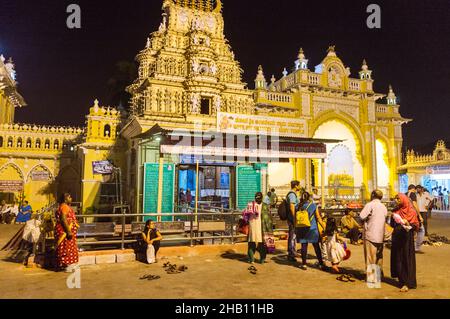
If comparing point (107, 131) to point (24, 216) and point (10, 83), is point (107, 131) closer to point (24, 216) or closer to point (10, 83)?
point (24, 216)

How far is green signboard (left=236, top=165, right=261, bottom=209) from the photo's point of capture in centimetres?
1384

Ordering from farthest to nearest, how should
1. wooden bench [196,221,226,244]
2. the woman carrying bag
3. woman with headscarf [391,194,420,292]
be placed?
wooden bench [196,221,226,244], the woman carrying bag, woman with headscarf [391,194,420,292]

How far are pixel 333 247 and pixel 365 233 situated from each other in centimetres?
98

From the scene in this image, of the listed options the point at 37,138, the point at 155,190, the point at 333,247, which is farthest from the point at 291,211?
the point at 37,138

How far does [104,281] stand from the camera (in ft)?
21.1

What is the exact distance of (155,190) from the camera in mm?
14359

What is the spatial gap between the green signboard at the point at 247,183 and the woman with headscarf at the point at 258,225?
18.5ft

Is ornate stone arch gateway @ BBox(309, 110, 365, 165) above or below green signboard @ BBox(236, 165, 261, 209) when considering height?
above

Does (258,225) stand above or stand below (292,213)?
below

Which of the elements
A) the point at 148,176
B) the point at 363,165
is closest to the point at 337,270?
A: the point at 148,176

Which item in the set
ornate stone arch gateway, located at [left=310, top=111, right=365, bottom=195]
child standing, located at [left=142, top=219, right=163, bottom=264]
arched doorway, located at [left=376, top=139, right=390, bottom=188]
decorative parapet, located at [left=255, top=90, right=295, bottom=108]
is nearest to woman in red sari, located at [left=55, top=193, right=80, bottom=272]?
child standing, located at [left=142, top=219, right=163, bottom=264]

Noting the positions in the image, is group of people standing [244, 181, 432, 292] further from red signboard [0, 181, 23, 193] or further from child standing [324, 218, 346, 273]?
red signboard [0, 181, 23, 193]
